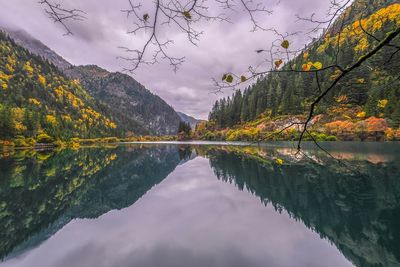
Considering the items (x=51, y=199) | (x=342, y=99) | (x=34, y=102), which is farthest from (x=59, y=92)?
(x=342, y=99)

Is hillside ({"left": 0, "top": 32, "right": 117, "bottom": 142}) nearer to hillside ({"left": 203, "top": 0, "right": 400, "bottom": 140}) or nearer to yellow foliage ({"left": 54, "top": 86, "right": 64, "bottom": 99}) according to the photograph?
yellow foliage ({"left": 54, "top": 86, "right": 64, "bottom": 99})

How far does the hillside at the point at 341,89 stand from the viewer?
2.20 m

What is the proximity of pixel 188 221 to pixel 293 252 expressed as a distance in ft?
15.0

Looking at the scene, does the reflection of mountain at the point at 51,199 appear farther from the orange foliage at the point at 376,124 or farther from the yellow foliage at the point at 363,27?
the orange foliage at the point at 376,124

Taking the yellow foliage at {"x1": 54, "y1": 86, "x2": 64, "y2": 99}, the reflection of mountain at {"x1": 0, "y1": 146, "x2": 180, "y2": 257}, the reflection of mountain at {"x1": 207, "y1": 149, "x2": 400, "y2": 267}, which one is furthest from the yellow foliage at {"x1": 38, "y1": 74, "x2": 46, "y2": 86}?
the reflection of mountain at {"x1": 207, "y1": 149, "x2": 400, "y2": 267}

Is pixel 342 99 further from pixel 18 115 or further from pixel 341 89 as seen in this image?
pixel 18 115

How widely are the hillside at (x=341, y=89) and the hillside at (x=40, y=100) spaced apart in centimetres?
5336

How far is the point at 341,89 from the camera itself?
2.14m

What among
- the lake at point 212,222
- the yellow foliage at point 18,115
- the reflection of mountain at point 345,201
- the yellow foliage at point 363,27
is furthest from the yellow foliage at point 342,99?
the yellow foliage at point 18,115

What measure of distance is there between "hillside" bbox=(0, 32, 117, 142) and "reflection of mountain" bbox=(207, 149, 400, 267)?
5956 cm

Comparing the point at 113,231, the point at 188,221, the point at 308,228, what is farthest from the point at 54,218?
the point at 308,228

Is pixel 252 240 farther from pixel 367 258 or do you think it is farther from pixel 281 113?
pixel 281 113

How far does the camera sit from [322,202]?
38.8ft

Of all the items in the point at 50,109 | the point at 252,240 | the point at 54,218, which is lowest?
the point at 54,218
